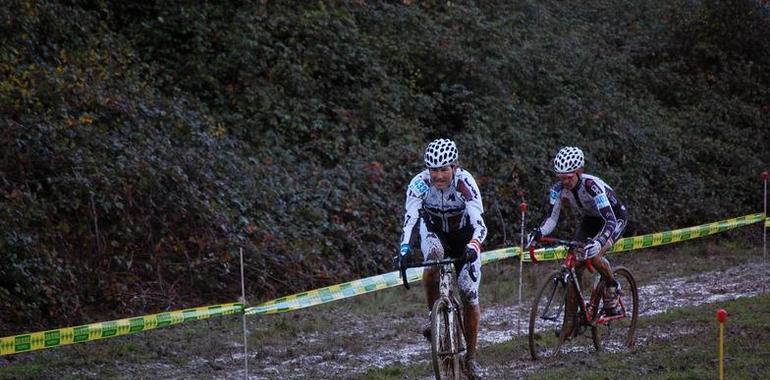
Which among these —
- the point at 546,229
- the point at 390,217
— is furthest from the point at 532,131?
the point at 546,229

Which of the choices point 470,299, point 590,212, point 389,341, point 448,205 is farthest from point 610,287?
point 448,205

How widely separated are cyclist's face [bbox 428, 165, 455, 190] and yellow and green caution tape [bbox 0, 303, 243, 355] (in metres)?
2.19

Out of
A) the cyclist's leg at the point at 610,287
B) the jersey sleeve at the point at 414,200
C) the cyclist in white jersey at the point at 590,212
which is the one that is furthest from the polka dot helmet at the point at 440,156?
the cyclist's leg at the point at 610,287

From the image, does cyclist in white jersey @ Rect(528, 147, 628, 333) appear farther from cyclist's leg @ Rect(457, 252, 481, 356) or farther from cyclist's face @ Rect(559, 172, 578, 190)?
cyclist's leg @ Rect(457, 252, 481, 356)

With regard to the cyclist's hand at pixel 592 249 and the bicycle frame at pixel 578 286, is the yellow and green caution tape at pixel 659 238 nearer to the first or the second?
the bicycle frame at pixel 578 286

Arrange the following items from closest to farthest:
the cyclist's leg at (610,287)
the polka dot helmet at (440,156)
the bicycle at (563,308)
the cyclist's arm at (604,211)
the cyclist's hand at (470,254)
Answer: the cyclist's hand at (470,254) → the polka dot helmet at (440,156) → the bicycle at (563,308) → the cyclist's arm at (604,211) → the cyclist's leg at (610,287)

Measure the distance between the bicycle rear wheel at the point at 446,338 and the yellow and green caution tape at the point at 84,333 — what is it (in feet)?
6.56

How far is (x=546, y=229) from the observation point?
33.6 ft

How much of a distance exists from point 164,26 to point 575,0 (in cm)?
1480

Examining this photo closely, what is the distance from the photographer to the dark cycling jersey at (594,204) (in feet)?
33.4

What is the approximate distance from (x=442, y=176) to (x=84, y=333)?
3.37m

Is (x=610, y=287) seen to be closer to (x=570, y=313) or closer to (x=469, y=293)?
(x=570, y=313)

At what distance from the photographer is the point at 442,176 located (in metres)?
8.66

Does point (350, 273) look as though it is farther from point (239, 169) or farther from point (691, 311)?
point (691, 311)
